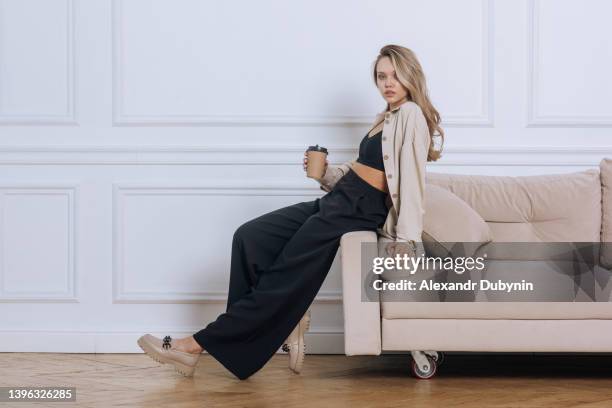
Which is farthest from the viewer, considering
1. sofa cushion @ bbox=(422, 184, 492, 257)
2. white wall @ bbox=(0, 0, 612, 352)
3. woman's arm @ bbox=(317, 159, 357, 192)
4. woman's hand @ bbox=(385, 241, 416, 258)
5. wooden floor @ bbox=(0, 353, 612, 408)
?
white wall @ bbox=(0, 0, 612, 352)

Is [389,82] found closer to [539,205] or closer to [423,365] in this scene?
[539,205]

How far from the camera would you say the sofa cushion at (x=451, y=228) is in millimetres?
3406

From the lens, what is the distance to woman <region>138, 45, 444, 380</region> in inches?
133

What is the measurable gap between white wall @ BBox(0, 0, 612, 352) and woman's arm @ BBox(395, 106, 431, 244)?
858 millimetres

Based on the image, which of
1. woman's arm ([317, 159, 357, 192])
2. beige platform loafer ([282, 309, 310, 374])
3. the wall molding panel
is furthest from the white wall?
beige platform loafer ([282, 309, 310, 374])

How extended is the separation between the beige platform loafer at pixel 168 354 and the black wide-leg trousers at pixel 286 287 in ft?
0.28

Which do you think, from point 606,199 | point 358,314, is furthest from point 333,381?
point 606,199

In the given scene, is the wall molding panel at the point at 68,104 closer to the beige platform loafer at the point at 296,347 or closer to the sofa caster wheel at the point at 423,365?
the beige platform loafer at the point at 296,347

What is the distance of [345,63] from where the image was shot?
4.25 meters

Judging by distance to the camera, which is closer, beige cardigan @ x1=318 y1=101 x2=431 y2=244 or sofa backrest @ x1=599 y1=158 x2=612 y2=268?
beige cardigan @ x1=318 y1=101 x2=431 y2=244

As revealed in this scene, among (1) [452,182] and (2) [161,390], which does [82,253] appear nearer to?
(2) [161,390]

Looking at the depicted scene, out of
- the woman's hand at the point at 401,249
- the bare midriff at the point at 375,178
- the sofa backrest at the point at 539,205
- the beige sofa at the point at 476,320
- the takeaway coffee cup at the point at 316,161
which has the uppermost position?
the takeaway coffee cup at the point at 316,161

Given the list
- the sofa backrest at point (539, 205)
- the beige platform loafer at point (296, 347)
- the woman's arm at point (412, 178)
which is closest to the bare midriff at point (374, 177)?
the woman's arm at point (412, 178)

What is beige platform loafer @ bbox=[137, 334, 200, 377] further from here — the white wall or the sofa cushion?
the sofa cushion
